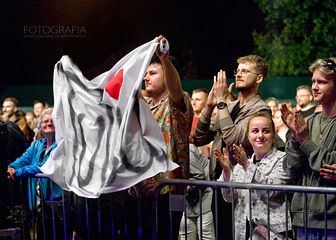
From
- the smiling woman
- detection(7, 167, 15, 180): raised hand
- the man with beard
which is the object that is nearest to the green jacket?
the smiling woman

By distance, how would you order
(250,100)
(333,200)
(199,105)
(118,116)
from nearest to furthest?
(333,200) → (118,116) → (250,100) → (199,105)

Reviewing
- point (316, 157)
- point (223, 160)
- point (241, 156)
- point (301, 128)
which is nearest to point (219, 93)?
point (223, 160)

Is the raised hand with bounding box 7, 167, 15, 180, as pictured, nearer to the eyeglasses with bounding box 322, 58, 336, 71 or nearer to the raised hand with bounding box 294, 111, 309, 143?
the raised hand with bounding box 294, 111, 309, 143

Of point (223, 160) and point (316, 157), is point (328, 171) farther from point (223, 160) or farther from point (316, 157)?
point (223, 160)

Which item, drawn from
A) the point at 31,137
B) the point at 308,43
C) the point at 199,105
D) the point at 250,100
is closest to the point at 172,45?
the point at 308,43

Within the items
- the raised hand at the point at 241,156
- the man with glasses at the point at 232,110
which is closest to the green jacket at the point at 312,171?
the raised hand at the point at 241,156

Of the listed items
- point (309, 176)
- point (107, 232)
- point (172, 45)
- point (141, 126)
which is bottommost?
point (107, 232)

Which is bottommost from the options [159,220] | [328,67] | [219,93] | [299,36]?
[159,220]

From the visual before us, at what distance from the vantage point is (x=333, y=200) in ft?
21.6

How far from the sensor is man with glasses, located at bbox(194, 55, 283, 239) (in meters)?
7.61

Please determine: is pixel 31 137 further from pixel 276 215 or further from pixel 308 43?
pixel 308 43

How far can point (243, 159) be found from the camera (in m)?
7.14

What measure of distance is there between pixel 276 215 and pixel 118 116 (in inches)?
56.8

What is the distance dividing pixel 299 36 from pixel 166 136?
58.2 ft
